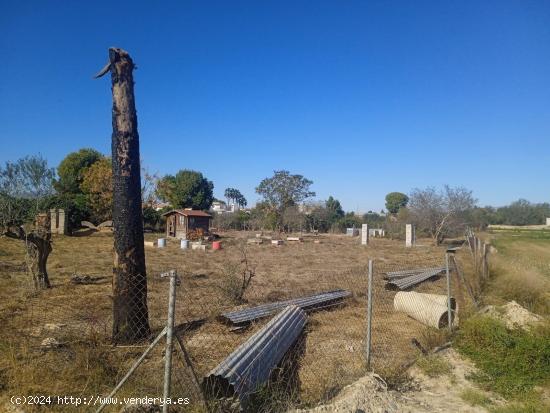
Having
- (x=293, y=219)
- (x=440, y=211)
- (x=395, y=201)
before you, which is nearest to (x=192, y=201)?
(x=293, y=219)

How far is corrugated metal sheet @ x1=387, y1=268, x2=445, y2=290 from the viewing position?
11.1 meters

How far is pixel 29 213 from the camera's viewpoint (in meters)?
16.9

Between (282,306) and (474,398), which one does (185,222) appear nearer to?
(282,306)

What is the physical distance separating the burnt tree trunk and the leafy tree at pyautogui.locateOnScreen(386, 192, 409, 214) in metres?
87.9

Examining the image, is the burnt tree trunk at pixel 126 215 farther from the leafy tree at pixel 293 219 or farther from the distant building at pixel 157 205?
the leafy tree at pixel 293 219

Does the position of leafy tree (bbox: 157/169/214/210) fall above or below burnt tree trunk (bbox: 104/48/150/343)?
above

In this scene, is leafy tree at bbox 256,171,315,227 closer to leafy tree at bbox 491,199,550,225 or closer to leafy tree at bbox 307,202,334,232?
leafy tree at bbox 307,202,334,232

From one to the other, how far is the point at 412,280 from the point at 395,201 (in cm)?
8237

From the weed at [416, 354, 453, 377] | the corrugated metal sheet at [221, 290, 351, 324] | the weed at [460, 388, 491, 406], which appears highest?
the corrugated metal sheet at [221, 290, 351, 324]

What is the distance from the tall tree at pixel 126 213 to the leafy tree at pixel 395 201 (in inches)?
3462

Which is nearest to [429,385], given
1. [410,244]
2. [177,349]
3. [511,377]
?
[511,377]

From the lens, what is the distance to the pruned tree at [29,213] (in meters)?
9.44

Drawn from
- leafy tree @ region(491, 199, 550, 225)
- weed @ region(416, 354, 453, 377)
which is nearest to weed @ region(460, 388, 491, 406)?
weed @ region(416, 354, 453, 377)

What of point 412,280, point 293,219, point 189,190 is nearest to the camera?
point 412,280
